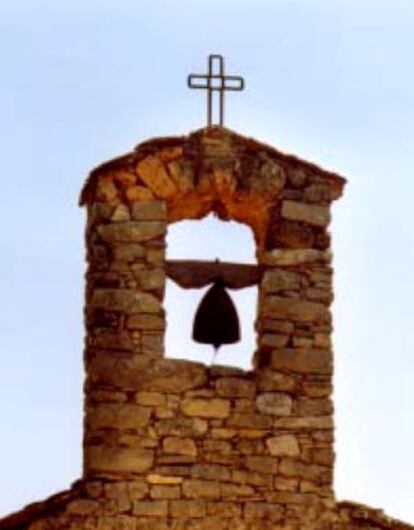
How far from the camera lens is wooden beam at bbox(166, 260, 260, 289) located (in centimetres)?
1382

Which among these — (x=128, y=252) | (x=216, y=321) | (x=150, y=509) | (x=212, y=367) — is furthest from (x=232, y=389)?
(x=128, y=252)

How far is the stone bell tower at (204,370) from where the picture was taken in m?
13.2

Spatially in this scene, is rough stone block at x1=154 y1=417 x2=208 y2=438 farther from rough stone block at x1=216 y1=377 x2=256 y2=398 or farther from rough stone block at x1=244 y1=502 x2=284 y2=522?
rough stone block at x1=244 y1=502 x2=284 y2=522

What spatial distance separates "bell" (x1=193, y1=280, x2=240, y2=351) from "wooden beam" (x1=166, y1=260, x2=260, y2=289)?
0.09m

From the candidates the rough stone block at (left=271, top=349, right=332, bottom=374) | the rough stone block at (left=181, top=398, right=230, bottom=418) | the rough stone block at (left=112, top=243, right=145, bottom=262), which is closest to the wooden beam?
the rough stone block at (left=112, top=243, right=145, bottom=262)

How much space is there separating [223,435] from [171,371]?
20.5 inches

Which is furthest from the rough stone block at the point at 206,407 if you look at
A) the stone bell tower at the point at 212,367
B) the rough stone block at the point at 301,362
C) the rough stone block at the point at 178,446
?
the rough stone block at the point at 301,362

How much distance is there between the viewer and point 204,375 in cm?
1348

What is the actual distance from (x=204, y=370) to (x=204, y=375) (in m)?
0.03

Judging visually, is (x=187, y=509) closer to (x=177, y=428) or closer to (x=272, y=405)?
(x=177, y=428)

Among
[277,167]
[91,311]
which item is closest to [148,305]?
[91,311]

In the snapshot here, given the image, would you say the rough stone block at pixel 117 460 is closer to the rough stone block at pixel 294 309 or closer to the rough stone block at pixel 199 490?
the rough stone block at pixel 199 490

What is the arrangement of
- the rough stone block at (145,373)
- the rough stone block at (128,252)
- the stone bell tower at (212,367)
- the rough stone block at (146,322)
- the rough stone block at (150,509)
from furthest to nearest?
the rough stone block at (128,252), the rough stone block at (146,322), the rough stone block at (145,373), the stone bell tower at (212,367), the rough stone block at (150,509)

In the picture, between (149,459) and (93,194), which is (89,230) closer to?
(93,194)
